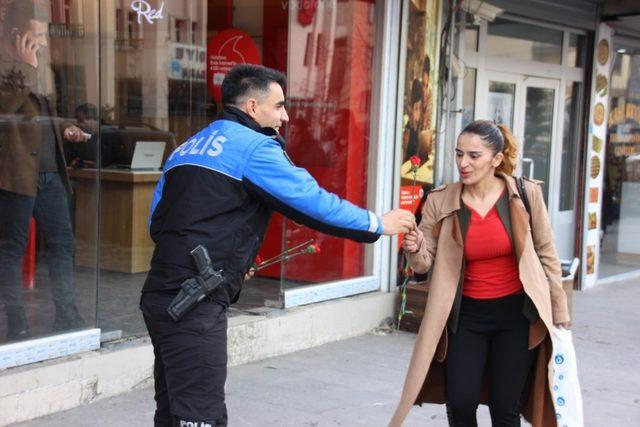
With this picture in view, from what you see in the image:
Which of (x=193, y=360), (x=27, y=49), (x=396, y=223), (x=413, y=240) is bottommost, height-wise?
(x=193, y=360)

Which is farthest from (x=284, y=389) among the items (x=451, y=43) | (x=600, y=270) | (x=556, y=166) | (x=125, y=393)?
(x=600, y=270)

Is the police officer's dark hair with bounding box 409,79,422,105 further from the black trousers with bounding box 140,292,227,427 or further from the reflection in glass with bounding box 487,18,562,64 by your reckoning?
the black trousers with bounding box 140,292,227,427

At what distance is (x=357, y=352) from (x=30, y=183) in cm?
286

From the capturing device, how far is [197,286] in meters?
3.33

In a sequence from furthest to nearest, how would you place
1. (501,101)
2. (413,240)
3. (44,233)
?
1. (501,101)
2. (44,233)
3. (413,240)

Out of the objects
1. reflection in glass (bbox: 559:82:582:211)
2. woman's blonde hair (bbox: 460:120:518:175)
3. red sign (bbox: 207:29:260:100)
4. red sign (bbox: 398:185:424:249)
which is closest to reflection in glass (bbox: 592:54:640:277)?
reflection in glass (bbox: 559:82:582:211)

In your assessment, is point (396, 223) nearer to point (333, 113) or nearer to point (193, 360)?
point (193, 360)

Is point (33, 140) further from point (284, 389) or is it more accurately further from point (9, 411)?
point (284, 389)

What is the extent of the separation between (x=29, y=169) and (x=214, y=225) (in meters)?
2.40

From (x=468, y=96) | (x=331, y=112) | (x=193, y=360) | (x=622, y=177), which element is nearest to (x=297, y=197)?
(x=193, y=360)

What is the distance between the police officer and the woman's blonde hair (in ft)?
3.04

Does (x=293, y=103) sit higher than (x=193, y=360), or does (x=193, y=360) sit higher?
(x=293, y=103)

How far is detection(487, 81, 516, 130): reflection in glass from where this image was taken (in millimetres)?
9422

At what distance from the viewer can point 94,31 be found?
588 cm
